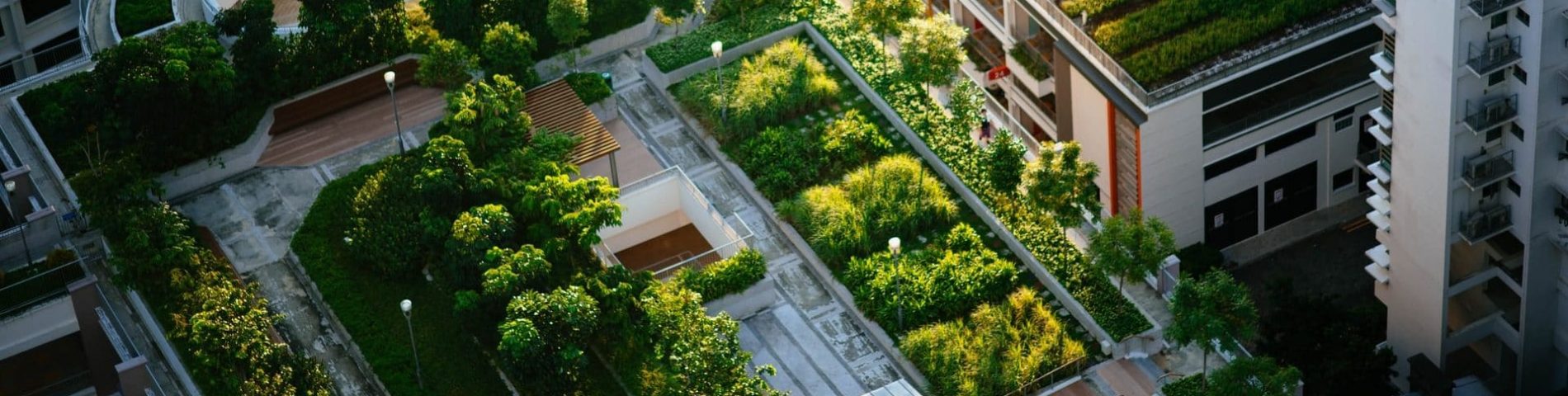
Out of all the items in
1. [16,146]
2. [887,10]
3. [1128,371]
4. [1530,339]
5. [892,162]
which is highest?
[16,146]

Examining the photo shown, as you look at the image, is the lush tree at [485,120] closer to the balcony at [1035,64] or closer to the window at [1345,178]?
the balcony at [1035,64]

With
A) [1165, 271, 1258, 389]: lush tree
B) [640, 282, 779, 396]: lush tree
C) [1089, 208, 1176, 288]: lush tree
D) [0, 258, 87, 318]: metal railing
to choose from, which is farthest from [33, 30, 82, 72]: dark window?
[1165, 271, 1258, 389]: lush tree

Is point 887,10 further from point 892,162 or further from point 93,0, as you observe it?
point 93,0

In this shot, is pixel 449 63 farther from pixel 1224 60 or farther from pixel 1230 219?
pixel 1230 219

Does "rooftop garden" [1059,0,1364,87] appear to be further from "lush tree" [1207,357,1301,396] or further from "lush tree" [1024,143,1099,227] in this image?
"lush tree" [1207,357,1301,396]

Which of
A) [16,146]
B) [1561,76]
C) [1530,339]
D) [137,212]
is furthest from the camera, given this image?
[16,146]

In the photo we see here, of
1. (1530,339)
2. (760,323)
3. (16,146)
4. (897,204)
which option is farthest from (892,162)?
(16,146)
